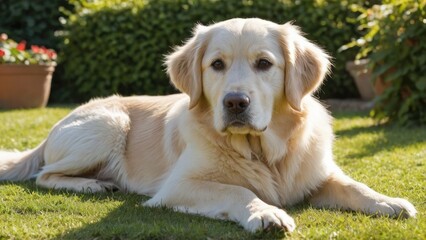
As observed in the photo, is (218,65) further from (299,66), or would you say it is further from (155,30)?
(155,30)

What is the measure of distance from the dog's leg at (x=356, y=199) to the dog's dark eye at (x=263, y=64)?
81 centimetres

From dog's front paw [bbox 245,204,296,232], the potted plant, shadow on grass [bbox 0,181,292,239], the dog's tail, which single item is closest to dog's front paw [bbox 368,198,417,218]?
dog's front paw [bbox 245,204,296,232]

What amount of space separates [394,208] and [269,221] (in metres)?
0.81

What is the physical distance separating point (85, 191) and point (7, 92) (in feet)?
19.3

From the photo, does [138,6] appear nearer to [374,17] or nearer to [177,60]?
[374,17]

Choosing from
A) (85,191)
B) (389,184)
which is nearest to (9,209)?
(85,191)

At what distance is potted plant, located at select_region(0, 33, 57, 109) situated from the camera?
10047 millimetres

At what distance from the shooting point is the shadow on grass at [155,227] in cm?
338

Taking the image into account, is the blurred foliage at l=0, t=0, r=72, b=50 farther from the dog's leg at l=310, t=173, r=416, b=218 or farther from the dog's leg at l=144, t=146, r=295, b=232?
the dog's leg at l=310, t=173, r=416, b=218

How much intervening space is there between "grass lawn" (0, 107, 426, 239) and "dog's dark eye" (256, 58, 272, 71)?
85 cm

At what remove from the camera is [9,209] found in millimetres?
4078

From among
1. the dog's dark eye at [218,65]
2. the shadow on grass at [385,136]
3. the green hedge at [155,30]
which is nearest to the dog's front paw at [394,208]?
the dog's dark eye at [218,65]

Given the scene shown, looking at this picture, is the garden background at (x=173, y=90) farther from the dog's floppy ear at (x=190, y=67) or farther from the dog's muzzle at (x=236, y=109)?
the dog's floppy ear at (x=190, y=67)

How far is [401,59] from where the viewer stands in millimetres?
7953
